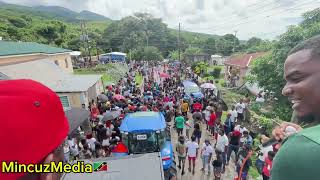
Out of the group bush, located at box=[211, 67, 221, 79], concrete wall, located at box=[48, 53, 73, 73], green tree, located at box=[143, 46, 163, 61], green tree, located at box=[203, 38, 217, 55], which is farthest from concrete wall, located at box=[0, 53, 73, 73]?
green tree, located at box=[203, 38, 217, 55]

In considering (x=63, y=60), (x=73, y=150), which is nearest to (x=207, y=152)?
(x=73, y=150)

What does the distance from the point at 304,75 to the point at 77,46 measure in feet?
212

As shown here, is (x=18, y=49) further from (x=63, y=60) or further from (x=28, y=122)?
(x=28, y=122)

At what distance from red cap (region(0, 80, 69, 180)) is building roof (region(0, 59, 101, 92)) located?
15543 millimetres

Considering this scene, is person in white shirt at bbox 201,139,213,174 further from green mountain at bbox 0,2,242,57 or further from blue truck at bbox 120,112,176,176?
green mountain at bbox 0,2,242,57

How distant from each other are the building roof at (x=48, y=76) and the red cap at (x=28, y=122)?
15543 mm

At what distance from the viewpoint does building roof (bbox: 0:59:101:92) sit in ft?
53.7

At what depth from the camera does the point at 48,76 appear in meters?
20.7

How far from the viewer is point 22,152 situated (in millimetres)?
849

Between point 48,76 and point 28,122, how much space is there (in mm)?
21072

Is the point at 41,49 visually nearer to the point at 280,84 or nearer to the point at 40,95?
the point at 280,84

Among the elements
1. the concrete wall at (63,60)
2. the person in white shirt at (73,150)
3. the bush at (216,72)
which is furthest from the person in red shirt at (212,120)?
the bush at (216,72)

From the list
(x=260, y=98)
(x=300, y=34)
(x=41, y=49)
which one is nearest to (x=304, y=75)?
(x=300, y=34)

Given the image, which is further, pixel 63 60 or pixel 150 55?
pixel 150 55
